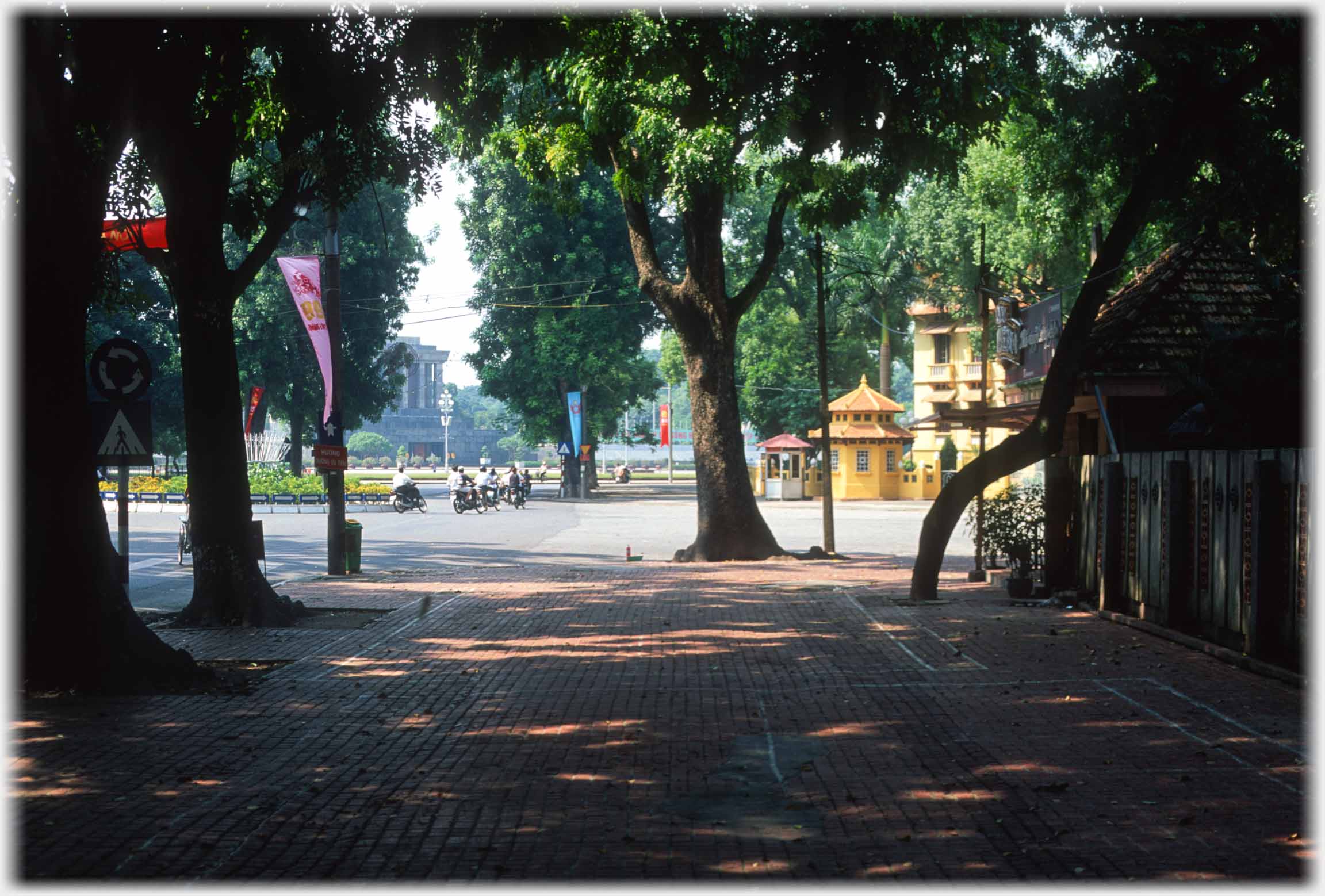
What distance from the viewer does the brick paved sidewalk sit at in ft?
18.6

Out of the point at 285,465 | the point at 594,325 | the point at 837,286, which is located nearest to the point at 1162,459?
the point at 594,325

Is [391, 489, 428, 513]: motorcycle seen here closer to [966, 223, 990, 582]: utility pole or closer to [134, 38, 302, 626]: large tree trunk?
[966, 223, 990, 582]: utility pole

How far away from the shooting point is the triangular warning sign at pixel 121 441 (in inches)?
500

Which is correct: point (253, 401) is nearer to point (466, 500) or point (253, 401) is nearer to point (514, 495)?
point (514, 495)

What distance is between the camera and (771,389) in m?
67.4

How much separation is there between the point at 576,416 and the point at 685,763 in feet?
147

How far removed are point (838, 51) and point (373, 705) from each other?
13365 millimetres

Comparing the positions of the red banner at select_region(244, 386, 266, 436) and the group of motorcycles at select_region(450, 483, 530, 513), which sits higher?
the red banner at select_region(244, 386, 266, 436)

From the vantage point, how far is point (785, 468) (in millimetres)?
60156

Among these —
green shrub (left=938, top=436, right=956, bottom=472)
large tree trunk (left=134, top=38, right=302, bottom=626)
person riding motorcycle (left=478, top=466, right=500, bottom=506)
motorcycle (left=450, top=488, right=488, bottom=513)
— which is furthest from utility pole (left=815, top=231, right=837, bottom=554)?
green shrub (left=938, top=436, right=956, bottom=472)

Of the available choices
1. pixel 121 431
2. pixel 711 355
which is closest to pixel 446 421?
pixel 711 355

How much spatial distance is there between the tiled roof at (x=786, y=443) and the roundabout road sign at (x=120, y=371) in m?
46.8

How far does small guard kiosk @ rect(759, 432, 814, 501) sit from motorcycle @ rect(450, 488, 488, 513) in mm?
17633

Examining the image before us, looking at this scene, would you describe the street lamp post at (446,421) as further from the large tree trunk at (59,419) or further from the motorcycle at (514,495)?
the large tree trunk at (59,419)
